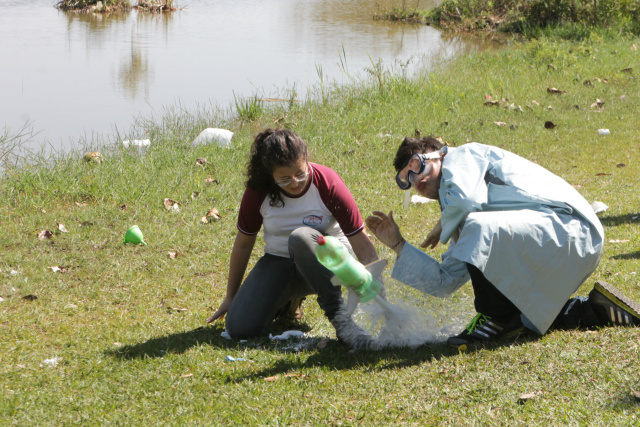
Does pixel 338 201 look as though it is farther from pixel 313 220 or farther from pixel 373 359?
pixel 373 359

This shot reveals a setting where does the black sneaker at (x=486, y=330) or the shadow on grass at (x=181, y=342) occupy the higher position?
the black sneaker at (x=486, y=330)

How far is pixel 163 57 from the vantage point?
51.0ft

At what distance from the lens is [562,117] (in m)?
9.22

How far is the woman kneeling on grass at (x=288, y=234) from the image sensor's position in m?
3.54

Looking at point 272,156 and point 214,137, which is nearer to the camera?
point 272,156

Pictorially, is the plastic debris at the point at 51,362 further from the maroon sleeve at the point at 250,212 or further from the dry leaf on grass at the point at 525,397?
the dry leaf on grass at the point at 525,397

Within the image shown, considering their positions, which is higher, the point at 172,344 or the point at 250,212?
the point at 250,212

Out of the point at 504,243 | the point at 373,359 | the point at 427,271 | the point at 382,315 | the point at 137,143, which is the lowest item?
the point at 137,143

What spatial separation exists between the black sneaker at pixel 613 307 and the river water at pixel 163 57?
7.17m

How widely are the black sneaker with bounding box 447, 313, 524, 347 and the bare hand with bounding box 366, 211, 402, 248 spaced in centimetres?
56

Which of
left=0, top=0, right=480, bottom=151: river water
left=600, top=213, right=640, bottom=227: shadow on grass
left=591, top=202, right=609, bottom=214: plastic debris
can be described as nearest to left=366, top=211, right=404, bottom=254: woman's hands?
left=600, top=213, right=640, bottom=227: shadow on grass

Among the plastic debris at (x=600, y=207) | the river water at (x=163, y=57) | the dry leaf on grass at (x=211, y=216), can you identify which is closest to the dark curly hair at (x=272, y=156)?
the dry leaf on grass at (x=211, y=216)

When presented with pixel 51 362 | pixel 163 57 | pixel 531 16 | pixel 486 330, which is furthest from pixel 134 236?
pixel 531 16

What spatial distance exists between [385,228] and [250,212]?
80cm
